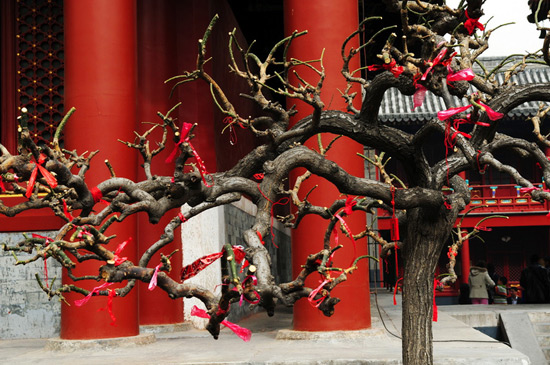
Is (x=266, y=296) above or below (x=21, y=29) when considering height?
below

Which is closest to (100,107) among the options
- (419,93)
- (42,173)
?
(419,93)

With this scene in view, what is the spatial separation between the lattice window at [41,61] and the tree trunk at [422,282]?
22.3 feet

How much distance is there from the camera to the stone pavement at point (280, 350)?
6211 millimetres

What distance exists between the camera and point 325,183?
7.96 metres

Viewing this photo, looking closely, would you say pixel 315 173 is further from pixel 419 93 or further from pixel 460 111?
pixel 460 111

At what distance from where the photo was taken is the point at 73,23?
7816 mm

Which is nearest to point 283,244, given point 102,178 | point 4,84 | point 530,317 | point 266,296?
point 530,317

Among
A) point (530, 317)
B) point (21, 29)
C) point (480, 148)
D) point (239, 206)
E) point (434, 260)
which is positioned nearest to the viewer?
point (480, 148)

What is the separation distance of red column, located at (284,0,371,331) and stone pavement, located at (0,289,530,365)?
0.21 m

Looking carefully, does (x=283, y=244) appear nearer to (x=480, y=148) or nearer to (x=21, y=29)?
(x=21, y=29)

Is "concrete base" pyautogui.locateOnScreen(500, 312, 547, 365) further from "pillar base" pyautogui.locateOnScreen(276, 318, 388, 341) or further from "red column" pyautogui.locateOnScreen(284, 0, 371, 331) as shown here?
"red column" pyautogui.locateOnScreen(284, 0, 371, 331)

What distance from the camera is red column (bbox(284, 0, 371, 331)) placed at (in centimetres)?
785

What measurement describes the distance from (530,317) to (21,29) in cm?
882

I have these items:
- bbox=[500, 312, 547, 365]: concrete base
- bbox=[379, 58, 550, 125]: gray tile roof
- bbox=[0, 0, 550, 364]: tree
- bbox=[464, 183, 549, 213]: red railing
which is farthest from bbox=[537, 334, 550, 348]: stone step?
bbox=[464, 183, 549, 213]: red railing
